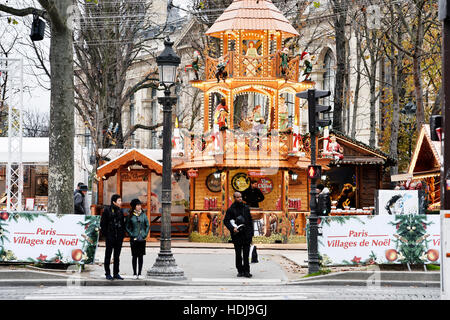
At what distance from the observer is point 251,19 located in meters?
32.2

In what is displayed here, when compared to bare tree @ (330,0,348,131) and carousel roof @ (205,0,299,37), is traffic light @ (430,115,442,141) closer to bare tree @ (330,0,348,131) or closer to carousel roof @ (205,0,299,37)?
carousel roof @ (205,0,299,37)

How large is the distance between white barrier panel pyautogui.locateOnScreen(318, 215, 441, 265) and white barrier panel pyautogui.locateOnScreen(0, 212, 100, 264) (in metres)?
5.17

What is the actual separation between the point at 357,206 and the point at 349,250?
21502mm

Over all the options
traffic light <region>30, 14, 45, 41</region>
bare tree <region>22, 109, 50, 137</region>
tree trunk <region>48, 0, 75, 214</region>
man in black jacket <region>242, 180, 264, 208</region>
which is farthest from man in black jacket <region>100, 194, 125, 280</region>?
bare tree <region>22, 109, 50, 137</region>

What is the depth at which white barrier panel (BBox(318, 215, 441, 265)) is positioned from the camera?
18719 mm

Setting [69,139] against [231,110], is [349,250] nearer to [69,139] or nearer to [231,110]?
[69,139]

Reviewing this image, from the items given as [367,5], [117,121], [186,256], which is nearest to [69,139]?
[186,256]

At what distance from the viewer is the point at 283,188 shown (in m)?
31.5

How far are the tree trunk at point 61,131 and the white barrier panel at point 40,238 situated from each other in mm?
1031

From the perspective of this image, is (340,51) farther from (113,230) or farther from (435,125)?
(435,125)

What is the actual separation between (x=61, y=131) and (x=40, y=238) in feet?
8.05

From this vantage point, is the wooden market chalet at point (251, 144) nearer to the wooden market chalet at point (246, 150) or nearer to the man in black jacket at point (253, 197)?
the wooden market chalet at point (246, 150)

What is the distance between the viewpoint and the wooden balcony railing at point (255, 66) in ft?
104
